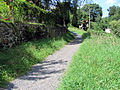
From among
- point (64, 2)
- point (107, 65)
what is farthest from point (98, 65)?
point (64, 2)

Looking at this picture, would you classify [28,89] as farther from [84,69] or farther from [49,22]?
[49,22]

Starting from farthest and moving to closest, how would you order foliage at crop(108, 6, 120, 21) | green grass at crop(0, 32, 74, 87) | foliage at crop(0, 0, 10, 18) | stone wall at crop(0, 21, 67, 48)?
foliage at crop(108, 6, 120, 21), stone wall at crop(0, 21, 67, 48), foliage at crop(0, 0, 10, 18), green grass at crop(0, 32, 74, 87)

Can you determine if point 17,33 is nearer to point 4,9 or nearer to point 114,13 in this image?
point 4,9

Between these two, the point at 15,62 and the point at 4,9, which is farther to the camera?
the point at 4,9

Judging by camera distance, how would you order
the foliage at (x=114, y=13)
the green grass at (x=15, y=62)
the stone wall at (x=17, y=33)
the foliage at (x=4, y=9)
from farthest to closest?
the foliage at (x=114, y=13), the stone wall at (x=17, y=33), the foliage at (x=4, y=9), the green grass at (x=15, y=62)

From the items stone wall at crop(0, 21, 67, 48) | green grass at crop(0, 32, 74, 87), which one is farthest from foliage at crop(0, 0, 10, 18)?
green grass at crop(0, 32, 74, 87)

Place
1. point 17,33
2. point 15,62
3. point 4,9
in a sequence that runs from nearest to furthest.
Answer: point 15,62, point 4,9, point 17,33

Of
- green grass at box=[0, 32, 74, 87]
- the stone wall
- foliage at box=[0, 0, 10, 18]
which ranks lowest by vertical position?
green grass at box=[0, 32, 74, 87]

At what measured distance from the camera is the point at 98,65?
3.59m

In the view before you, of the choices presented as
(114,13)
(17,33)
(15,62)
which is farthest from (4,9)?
(114,13)

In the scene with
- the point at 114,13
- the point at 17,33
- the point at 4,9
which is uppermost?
the point at 114,13

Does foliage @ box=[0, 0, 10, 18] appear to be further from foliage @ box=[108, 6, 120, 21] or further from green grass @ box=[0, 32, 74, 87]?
foliage @ box=[108, 6, 120, 21]

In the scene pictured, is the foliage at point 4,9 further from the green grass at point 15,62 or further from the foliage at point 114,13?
the foliage at point 114,13

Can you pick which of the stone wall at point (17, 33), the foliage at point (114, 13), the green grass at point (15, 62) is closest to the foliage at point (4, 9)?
the stone wall at point (17, 33)
